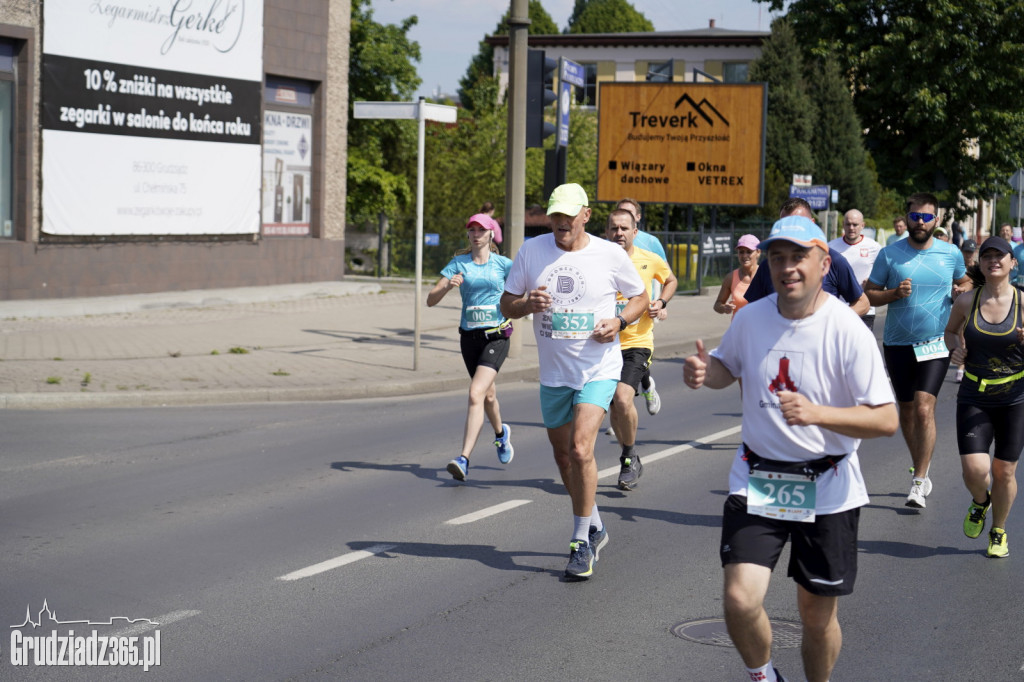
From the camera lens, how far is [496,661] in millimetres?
5184

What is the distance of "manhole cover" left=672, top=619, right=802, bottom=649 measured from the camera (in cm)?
549

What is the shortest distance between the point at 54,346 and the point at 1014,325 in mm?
11828

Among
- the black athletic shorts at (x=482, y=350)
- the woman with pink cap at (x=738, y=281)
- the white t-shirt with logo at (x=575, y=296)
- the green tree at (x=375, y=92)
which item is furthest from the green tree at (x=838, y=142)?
the white t-shirt with logo at (x=575, y=296)

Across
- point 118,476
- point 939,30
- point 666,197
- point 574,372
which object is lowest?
point 118,476

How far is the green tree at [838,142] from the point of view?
154 ft

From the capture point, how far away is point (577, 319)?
6684 millimetres

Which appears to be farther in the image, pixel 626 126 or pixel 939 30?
pixel 939 30

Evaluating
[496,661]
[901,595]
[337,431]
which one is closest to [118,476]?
[337,431]

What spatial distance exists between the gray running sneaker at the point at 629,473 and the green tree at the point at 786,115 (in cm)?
3685

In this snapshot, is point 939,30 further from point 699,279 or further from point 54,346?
point 54,346

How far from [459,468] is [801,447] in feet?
16.0

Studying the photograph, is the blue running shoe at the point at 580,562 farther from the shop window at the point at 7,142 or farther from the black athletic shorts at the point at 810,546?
the shop window at the point at 7,142

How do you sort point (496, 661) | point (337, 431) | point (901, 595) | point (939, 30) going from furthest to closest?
point (939, 30)
point (337, 431)
point (901, 595)
point (496, 661)

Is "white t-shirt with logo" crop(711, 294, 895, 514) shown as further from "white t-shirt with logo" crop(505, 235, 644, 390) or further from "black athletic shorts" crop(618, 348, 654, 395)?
"black athletic shorts" crop(618, 348, 654, 395)
